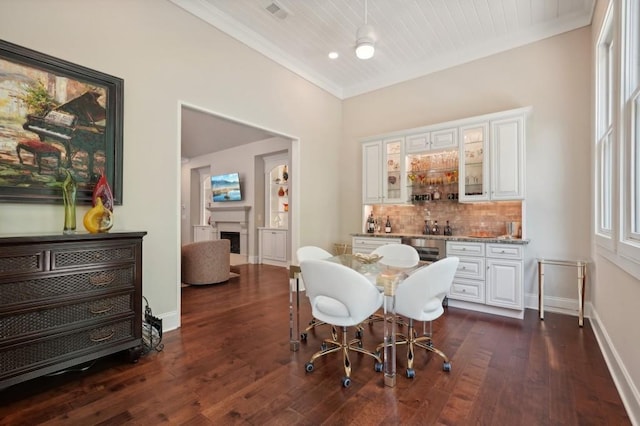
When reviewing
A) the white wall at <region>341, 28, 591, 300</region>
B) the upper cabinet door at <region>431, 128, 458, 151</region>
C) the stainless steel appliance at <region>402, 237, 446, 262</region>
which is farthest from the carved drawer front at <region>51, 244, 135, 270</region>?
the white wall at <region>341, 28, 591, 300</region>

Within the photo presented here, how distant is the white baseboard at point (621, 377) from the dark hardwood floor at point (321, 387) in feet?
0.16

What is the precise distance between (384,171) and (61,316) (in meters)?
4.13

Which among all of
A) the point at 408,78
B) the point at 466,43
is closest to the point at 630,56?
the point at 466,43

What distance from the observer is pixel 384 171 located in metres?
4.73

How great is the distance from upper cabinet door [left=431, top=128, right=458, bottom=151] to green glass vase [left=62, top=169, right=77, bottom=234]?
13.5ft

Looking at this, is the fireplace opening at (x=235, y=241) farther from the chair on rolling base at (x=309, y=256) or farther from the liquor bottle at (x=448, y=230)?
the liquor bottle at (x=448, y=230)

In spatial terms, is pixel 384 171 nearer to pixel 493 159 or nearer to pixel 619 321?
pixel 493 159

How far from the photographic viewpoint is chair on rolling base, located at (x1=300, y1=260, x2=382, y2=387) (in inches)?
77.0

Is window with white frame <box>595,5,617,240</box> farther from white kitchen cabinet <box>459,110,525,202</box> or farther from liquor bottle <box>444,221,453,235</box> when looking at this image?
liquor bottle <box>444,221,453,235</box>

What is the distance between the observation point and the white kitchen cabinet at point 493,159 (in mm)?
3605

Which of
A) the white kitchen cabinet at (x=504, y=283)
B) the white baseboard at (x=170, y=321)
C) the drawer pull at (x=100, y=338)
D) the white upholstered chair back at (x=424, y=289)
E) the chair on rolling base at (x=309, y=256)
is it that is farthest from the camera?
the white kitchen cabinet at (x=504, y=283)

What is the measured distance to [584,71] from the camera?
352 cm

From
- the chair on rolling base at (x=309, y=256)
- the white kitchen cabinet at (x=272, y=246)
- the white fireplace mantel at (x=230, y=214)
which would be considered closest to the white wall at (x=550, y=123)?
the chair on rolling base at (x=309, y=256)

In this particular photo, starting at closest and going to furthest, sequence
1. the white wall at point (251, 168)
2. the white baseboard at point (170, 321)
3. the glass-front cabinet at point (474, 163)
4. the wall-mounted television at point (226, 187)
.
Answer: the white baseboard at point (170, 321), the glass-front cabinet at point (474, 163), the white wall at point (251, 168), the wall-mounted television at point (226, 187)
